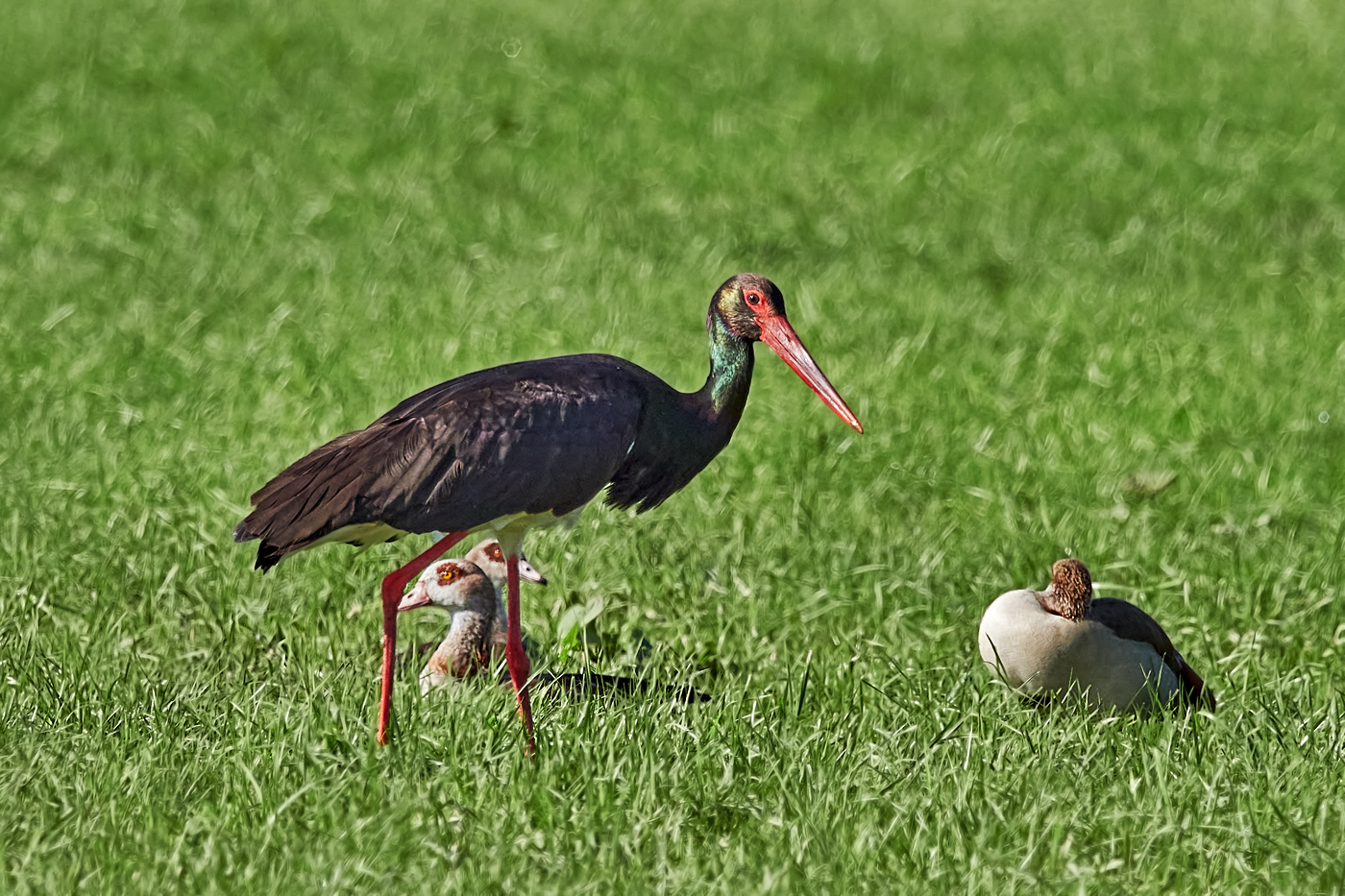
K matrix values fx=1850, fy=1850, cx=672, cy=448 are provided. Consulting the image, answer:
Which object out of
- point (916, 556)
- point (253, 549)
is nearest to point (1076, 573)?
point (916, 556)

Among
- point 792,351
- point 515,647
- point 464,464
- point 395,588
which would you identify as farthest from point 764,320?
point 395,588

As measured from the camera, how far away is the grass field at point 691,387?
408 centimetres

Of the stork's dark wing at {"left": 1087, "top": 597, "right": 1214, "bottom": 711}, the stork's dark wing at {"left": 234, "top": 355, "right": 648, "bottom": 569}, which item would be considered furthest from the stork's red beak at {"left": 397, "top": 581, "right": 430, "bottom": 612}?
the stork's dark wing at {"left": 1087, "top": 597, "right": 1214, "bottom": 711}

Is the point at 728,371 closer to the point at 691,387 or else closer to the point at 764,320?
the point at 764,320

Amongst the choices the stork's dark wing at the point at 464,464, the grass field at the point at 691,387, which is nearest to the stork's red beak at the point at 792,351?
the stork's dark wing at the point at 464,464

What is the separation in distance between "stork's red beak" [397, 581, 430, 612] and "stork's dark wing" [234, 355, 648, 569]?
2.87 ft

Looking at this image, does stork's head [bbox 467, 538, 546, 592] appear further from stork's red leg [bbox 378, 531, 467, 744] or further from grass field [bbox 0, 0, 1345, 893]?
stork's red leg [bbox 378, 531, 467, 744]

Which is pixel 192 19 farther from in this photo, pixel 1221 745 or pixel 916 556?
pixel 1221 745

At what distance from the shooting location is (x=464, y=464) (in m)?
4.66

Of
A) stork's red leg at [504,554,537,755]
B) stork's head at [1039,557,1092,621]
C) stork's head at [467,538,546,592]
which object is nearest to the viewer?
stork's red leg at [504,554,537,755]

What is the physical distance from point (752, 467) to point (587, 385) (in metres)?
2.66

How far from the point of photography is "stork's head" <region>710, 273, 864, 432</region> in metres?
5.02

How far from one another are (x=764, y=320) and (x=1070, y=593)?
1.14 metres

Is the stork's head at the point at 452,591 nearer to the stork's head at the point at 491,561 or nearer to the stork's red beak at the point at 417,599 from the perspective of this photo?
the stork's red beak at the point at 417,599
